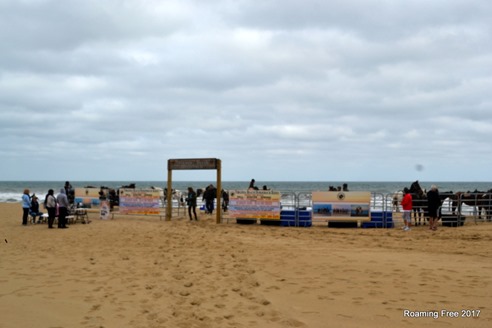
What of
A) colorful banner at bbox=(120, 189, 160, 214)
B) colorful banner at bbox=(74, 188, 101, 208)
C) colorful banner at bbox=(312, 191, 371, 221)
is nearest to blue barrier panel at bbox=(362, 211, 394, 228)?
colorful banner at bbox=(312, 191, 371, 221)

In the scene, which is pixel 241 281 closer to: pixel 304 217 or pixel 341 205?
pixel 304 217

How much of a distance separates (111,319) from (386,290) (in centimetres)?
440

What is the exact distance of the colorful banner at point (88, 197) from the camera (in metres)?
22.2

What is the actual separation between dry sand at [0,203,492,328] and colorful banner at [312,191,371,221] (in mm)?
3392

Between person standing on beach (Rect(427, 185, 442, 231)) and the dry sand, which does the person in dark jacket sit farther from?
person standing on beach (Rect(427, 185, 442, 231))

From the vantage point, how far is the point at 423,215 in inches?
754

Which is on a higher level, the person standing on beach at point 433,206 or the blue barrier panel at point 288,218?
the person standing on beach at point 433,206

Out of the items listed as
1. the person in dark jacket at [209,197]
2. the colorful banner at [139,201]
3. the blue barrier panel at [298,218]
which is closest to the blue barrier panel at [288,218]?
the blue barrier panel at [298,218]

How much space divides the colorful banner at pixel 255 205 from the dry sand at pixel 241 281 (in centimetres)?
412

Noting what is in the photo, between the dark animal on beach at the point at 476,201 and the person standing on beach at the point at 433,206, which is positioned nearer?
the person standing on beach at the point at 433,206

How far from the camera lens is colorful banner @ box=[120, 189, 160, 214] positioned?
69.0 ft

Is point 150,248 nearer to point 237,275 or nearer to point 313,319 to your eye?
point 237,275

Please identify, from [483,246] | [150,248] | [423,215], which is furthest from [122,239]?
[423,215]

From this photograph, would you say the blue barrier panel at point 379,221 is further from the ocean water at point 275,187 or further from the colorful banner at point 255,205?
the ocean water at point 275,187
